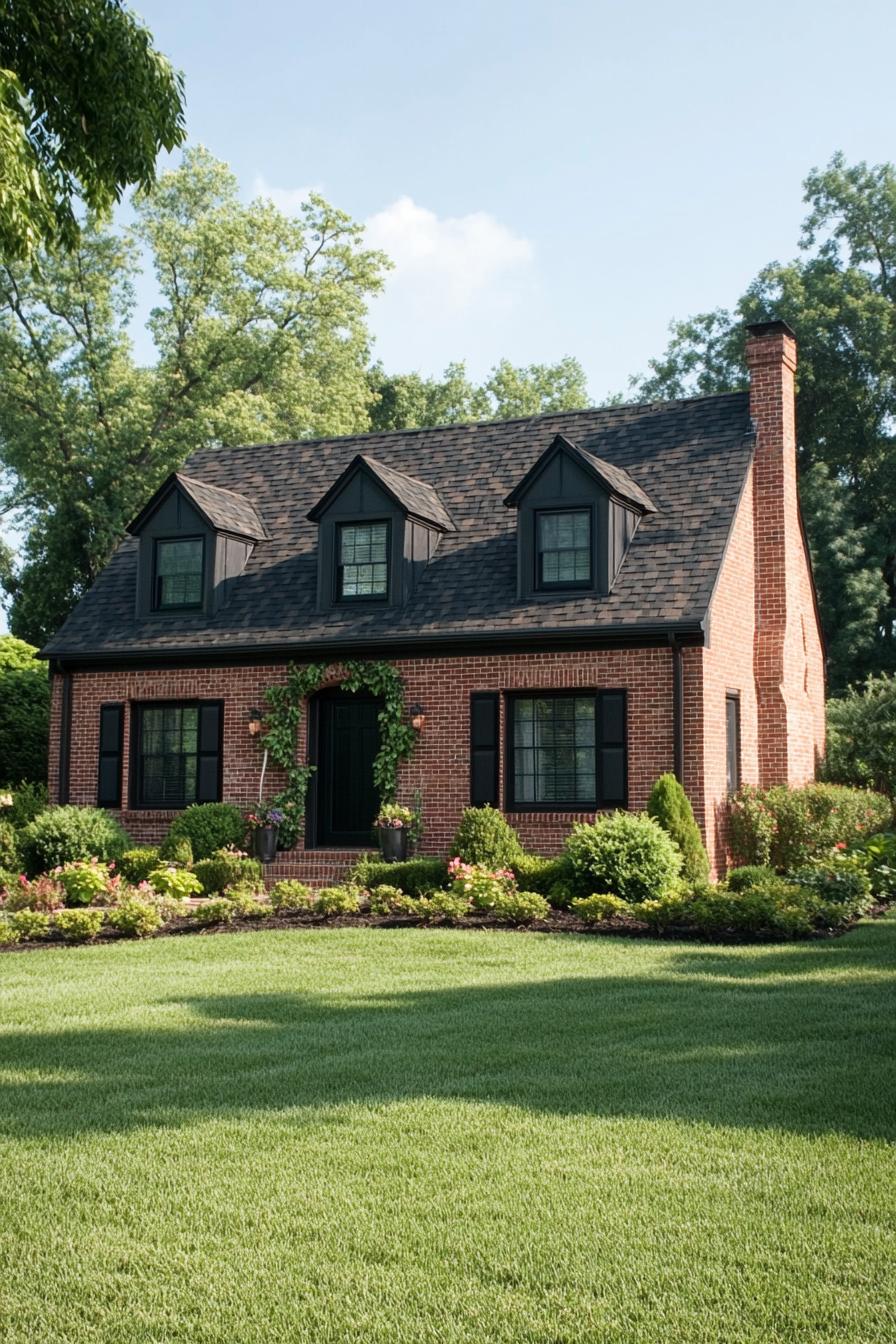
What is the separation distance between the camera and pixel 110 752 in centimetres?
1992

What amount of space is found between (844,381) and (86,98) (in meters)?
28.4

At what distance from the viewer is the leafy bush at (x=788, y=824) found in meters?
17.6

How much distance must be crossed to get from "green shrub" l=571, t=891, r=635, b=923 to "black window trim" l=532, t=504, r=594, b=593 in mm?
5675

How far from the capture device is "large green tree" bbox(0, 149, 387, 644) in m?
32.7

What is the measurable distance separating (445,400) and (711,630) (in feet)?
96.0

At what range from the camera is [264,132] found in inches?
512

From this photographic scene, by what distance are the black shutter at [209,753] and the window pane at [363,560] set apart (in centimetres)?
258

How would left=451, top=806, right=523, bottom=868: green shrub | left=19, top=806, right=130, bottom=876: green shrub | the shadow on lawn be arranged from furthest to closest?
left=19, top=806, right=130, bottom=876: green shrub, left=451, top=806, right=523, bottom=868: green shrub, the shadow on lawn

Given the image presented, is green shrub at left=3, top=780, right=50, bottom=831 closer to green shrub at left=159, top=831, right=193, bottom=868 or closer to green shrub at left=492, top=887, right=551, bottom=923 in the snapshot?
green shrub at left=159, top=831, right=193, bottom=868

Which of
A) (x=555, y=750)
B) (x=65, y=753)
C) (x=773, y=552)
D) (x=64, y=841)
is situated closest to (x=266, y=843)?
(x=64, y=841)

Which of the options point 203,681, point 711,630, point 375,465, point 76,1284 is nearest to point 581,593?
point 711,630

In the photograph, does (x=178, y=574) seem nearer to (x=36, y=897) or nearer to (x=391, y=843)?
(x=391, y=843)

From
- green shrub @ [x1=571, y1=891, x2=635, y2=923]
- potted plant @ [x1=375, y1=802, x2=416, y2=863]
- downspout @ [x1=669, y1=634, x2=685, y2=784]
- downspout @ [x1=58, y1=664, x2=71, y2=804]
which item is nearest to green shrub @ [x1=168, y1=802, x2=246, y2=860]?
potted plant @ [x1=375, y1=802, x2=416, y2=863]

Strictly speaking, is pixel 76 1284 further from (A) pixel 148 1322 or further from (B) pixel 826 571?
(B) pixel 826 571
